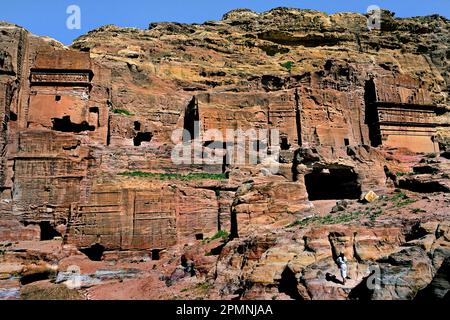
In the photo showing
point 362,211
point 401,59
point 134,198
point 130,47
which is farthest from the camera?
point 401,59

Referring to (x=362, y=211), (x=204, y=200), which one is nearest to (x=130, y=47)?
(x=204, y=200)

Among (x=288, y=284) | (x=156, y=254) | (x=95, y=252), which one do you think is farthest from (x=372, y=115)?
(x=288, y=284)

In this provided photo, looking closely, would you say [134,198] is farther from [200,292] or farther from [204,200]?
[200,292]

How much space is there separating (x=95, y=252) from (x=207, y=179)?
20.7 ft

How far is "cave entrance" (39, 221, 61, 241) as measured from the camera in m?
22.7

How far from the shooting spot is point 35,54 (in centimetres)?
3062

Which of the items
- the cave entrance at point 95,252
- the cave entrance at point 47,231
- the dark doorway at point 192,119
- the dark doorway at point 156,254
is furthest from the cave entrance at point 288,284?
the dark doorway at point 192,119

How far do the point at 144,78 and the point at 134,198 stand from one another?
15926 millimetres

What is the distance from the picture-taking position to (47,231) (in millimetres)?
22969

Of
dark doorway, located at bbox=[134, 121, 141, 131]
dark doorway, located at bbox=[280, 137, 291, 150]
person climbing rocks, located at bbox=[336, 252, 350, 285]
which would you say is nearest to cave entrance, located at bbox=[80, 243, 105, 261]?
dark doorway, located at bbox=[134, 121, 141, 131]

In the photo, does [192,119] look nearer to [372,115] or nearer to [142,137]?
[142,137]

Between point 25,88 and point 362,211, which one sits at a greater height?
point 25,88

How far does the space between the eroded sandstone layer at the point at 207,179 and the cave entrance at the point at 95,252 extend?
0.05 meters

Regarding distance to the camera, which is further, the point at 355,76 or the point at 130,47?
the point at 130,47
